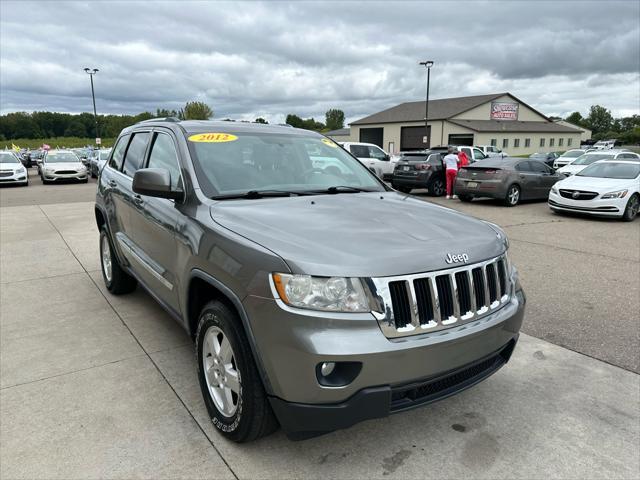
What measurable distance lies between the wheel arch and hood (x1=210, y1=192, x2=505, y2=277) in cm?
31

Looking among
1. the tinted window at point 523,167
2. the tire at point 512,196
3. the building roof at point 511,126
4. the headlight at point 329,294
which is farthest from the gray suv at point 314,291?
the building roof at point 511,126

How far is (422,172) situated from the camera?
15711 mm

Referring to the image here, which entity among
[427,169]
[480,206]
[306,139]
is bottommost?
[480,206]

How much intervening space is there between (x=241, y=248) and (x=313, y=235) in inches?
14.8

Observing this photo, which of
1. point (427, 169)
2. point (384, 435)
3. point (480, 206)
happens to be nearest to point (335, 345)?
point (384, 435)

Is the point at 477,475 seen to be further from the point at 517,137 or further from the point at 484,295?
the point at 517,137

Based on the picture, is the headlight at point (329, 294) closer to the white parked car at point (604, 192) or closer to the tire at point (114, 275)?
the tire at point (114, 275)

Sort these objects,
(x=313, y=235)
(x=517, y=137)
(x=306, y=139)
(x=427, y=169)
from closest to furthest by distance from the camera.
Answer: (x=313, y=235) < (x=306, y=139) < (x=427, y=169) < (x=517, y=137)

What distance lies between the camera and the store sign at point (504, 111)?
58.3 metres

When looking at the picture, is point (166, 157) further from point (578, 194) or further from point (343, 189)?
point (578, 194)

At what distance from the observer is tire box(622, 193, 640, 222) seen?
10.9 meters

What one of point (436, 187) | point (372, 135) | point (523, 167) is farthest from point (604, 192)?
point (372, 135)

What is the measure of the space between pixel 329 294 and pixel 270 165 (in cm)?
166

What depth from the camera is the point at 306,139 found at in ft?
13.3
